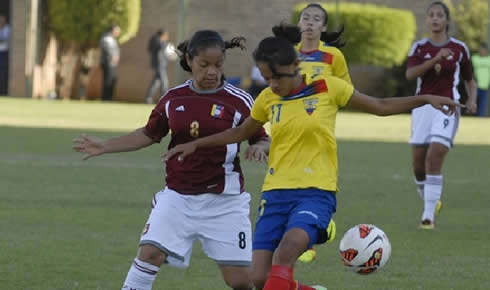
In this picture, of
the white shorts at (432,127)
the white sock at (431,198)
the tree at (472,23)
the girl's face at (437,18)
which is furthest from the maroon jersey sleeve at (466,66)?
the tree at (472,23)

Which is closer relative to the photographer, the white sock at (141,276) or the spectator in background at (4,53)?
the white sock at (141,276)

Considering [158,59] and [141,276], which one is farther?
[158,59]

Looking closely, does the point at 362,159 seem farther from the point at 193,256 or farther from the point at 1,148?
the point at 193,256

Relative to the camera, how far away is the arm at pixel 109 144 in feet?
23.4

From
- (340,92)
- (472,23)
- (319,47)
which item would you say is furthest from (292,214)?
(472,23)

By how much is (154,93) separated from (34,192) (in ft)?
88.2

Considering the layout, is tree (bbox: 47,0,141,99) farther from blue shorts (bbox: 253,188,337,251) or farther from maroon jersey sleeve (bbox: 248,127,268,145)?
blue shorts (bbox: 253,188,337,251)

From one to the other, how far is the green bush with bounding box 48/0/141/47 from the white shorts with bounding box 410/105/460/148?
27.7m

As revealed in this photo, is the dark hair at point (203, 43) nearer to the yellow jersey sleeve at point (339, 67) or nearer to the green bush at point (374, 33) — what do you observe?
the yellow jersey sleeve at point (339, 67)

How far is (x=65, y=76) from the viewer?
41.8 metres

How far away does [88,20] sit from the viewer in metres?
39.7

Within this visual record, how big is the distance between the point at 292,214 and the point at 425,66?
18.2 feet

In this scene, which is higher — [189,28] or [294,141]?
[294,141]

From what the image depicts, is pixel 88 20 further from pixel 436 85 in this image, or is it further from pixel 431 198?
pixel 431 198
